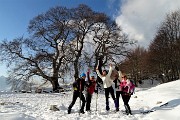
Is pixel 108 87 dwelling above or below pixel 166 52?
below

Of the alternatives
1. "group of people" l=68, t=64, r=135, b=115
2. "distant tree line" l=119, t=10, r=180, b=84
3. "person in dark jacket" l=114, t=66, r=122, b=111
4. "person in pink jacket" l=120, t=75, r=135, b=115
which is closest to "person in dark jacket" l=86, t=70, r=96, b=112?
"group of people" l=68, t=64, r=135, b=115

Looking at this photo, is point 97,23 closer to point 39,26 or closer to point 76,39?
point 76,39

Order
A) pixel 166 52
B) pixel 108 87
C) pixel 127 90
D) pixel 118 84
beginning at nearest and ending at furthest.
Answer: pixel 127 90, pixel 118 84, pixel 108 87, pixel 166 52

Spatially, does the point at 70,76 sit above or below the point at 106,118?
above

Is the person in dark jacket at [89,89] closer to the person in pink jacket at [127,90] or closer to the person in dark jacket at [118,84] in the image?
the person in dark jacket at [118,84]

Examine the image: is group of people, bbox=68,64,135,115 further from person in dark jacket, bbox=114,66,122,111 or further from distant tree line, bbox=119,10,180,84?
distant tree line, bbox=119,10,180,84

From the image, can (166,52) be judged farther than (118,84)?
Yes

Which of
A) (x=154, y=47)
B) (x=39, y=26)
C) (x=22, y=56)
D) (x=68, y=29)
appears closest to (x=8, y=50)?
(x=22, y=56)

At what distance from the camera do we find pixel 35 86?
40.5 metres

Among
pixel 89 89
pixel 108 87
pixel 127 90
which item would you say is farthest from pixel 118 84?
pixel 89 89

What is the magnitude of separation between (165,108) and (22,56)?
2703cm

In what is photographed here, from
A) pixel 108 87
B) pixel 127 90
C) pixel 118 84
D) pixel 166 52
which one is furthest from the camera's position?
pixel 166 52

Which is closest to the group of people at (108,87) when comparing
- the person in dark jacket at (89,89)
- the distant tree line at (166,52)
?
the person in dark jacket at (89,89)

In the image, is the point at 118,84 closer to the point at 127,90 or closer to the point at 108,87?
the point at 108,87
